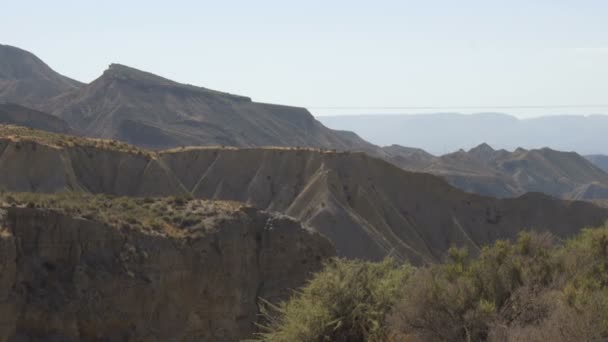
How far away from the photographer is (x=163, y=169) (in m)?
69.6

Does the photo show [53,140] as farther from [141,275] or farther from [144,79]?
[144,79]

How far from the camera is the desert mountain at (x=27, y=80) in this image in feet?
517

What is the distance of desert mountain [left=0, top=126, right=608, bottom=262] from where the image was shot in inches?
2409

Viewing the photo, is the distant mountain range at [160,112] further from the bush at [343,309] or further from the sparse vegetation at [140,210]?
the bush at [343,309]

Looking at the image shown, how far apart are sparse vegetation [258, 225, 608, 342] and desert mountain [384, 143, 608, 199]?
118m

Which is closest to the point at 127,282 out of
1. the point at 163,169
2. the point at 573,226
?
the point at 163,169

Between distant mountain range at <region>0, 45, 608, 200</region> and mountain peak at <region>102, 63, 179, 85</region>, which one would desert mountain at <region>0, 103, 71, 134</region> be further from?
mountain peak at <region>102, 63, 179, 85</region>

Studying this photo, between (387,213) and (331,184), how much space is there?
19.1 feet

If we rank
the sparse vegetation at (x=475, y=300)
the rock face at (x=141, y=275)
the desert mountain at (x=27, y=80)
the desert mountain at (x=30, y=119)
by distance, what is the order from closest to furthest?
the sparse vegetation at (x=475, y=300) → the rock face at (x=141, y=275) → the desert mountain at (x=30, y=119) → the desert mountain at (x=27, y=80)

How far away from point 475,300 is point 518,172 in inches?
6358

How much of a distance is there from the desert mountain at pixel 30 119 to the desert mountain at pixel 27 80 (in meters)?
35.9

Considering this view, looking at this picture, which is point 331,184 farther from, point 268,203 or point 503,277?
point 503,277

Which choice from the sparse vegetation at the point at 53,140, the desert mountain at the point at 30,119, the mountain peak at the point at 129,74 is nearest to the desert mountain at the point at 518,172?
the mountain peak at the point at 129,74

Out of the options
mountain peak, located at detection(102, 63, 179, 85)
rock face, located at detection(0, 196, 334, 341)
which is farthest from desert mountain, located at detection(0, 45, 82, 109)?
rock face, located at detection(0, 196, 334, 341)
